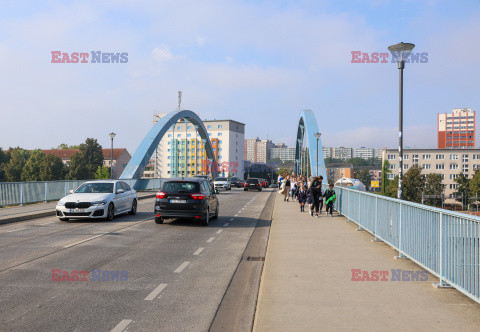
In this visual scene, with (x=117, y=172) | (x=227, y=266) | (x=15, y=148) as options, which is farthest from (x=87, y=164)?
(x=227, y=266)

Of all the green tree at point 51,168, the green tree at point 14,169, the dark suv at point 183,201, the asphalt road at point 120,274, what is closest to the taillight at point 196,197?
the dark suv at point 183,201

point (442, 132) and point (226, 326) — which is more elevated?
point (442, 132)

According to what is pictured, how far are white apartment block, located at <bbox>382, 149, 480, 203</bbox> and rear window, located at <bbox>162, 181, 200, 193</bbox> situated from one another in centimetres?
12707

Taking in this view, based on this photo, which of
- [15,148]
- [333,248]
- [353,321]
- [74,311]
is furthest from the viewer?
[15,148]

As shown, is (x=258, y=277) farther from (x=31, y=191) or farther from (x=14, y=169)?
(x=14, y=169)

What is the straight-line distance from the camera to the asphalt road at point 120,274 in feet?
15.9

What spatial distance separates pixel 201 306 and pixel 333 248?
4842mm

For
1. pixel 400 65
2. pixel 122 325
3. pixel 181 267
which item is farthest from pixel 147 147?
pixel 122 325

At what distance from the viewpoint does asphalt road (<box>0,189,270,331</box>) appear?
4.86 m

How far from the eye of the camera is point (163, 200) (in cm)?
1390

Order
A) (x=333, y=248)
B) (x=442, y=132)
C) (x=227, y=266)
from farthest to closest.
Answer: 1. (x=442, y=132)
2. (x=333, y=248)
3. (x=227, y=266)

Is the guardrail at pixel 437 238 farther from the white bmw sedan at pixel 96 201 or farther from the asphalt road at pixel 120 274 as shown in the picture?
the white bmw sedan at pixel 96 201

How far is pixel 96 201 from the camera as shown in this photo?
14.6 m

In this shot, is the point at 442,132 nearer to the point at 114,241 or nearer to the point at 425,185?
the point at 425,185
